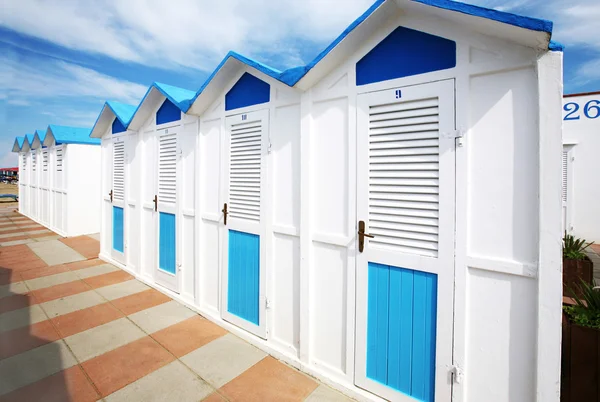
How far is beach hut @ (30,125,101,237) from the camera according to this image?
33.2 feet

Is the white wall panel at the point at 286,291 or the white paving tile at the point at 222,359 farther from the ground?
the white wall panel at the point at 286,291

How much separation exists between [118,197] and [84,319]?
3219mm

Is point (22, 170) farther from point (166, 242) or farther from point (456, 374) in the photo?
point (456, 374)

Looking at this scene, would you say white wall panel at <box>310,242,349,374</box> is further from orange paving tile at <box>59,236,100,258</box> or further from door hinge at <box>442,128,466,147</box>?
orange paving tile at <box>59,236,100,258</box>

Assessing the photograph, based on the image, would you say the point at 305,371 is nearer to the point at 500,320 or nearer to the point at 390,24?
the point at 500,320

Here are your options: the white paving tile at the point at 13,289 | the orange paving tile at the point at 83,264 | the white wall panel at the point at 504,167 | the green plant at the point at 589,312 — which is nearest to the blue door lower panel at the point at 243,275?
the white wall panel at the point at 504,167

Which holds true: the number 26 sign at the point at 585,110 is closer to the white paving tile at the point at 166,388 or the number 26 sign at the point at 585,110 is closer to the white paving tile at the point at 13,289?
the white paving tile at the point at 166,388

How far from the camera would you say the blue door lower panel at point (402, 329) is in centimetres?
256

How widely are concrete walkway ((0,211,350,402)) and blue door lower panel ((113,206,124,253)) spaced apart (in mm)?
1355

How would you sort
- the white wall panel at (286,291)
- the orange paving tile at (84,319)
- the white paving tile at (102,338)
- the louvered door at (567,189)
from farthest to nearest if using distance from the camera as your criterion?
the louvered door at (567,189)
the orange paving tile at (84,319)
the white paving tile at (102,338)
the white wall panel at (286,291)

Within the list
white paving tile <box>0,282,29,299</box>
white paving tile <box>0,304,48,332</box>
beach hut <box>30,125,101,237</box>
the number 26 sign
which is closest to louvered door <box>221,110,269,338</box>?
A: white paving tile <box>0,304,48,332</box>

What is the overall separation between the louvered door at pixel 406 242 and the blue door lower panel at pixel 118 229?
6.05 m

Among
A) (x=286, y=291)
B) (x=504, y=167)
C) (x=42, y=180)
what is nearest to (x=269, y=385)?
(x=286, y=291)

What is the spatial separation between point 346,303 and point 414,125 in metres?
1.78
